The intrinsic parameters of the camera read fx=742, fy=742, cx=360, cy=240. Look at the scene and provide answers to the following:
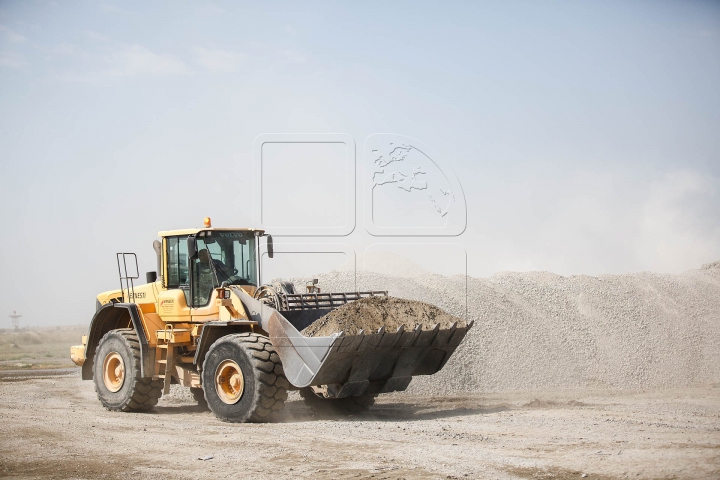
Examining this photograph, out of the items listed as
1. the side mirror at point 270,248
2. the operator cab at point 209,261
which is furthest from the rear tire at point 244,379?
the side mirror at point 270,248

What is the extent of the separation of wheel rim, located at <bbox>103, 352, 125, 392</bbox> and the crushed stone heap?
14.9ft

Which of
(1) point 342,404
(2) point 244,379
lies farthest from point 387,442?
(1) point 342,404

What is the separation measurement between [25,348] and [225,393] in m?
37.1

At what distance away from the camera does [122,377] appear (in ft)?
43.5

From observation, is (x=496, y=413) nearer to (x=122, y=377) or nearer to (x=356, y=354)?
(x=356, y=354)

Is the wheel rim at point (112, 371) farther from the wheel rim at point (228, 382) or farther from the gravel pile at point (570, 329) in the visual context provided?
the gravel pile at point (570, 329)

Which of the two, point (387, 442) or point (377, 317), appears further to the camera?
point (377, 317)

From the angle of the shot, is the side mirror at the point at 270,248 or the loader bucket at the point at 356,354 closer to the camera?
the loader bucket at the point at 356,354

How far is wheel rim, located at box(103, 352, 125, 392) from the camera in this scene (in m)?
13.5

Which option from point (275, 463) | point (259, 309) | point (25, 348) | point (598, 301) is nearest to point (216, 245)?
point (259, 309)

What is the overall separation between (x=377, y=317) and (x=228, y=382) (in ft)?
8.37

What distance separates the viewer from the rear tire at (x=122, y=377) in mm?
12938

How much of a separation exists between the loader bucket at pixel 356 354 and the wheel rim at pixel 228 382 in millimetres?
824

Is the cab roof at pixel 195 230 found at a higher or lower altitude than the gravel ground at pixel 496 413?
higher
